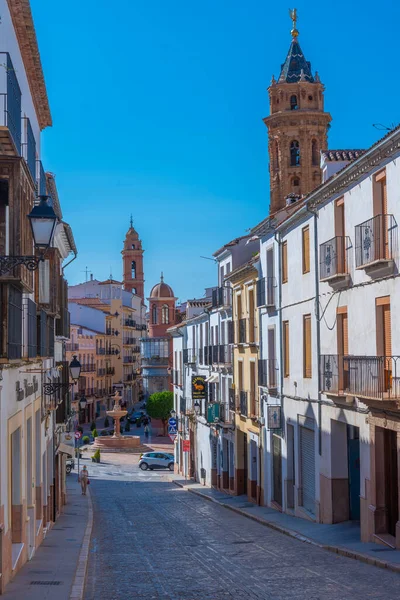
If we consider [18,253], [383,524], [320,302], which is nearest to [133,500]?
[320,302]

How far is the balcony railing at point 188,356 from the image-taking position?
47763 mm

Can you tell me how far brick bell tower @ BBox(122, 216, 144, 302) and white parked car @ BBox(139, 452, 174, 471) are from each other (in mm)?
70468

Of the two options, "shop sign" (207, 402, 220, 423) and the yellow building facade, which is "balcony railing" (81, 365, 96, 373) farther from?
the yellow building facade

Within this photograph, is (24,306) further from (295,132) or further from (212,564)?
(295,132)

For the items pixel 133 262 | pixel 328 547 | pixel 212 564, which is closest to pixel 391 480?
pixel 328 547

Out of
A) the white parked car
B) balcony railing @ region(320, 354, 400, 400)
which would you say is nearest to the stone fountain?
the white parked car

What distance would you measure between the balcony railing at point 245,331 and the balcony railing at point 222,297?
2.11m

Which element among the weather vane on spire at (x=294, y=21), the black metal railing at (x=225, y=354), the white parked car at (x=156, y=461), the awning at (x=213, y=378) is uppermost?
the weather vane on spire at (x=294, y=21)

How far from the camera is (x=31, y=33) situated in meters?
18.0

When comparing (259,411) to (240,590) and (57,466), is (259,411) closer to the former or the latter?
(57,466)

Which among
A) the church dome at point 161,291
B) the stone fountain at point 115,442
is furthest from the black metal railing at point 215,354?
the church dome at point 161,291

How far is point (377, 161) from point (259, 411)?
14.9 meters

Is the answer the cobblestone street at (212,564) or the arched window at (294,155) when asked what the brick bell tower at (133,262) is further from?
the cobblestone street at (212,564)

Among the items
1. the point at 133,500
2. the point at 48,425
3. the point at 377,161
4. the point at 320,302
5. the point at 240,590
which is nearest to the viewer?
the point at 240,590
